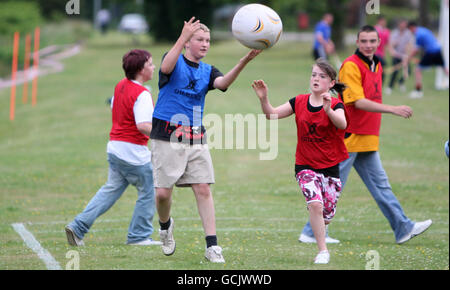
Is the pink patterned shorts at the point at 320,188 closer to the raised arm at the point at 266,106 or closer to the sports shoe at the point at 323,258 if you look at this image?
the sports shoe at the point at 323,258

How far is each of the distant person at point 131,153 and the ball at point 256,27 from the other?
140 centimetres

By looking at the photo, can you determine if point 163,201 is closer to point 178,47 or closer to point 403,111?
point 178,47

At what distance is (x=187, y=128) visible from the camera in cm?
643

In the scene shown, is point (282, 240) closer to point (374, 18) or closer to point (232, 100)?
point (232, 100)

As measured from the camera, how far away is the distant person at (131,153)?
7328 mm

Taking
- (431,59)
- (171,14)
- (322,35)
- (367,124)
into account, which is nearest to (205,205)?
(367,124)

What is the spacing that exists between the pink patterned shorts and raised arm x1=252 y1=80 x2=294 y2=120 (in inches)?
22.1

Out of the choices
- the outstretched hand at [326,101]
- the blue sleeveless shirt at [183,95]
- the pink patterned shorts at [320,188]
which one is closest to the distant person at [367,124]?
the pink patterned shorts at [320,188]

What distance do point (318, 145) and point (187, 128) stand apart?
1195 mm

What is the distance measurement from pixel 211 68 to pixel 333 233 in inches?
118

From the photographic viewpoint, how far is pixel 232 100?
904 inches

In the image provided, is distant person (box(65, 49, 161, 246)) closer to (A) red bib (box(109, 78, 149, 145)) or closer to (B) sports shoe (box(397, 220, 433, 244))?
(A) red bib (box(109, 78, 149, 145))

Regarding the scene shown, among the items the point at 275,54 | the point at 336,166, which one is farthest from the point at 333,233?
the point at 275,54

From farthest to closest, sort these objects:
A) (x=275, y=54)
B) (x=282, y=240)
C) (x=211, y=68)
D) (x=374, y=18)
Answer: (x=374, y=18) < (x=275, y=54) < (x=282, y=240) < (x=211, y=68)
